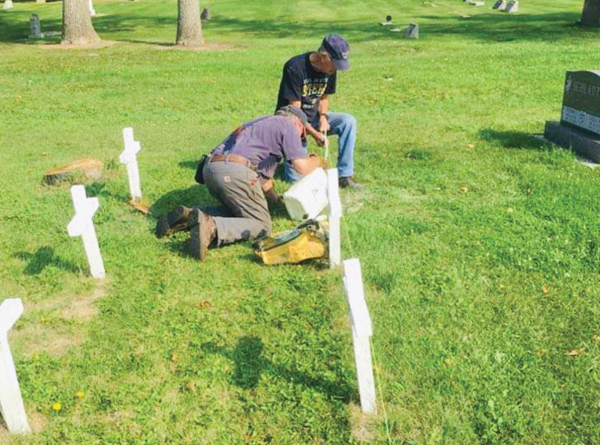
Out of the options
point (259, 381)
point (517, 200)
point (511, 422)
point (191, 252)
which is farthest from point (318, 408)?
point (517, 200)

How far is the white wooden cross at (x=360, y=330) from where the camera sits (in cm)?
317

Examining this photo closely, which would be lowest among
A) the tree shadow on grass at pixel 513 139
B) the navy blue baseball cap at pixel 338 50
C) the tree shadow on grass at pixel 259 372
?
the tree shadow on grass at pixel 259 372

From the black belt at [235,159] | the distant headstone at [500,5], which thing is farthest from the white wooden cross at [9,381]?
A: the distant headstone at [500,5]

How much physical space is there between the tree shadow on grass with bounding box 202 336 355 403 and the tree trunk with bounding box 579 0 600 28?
2047 cm

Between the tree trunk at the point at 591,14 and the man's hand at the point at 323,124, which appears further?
the tree trunk at the point at 591,14

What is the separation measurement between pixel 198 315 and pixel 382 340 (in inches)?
54.2

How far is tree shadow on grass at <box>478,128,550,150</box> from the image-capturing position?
8.44 m

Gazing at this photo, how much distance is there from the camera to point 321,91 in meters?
7.03

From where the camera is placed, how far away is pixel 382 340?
4.29 metres

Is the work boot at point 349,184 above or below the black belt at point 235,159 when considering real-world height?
below

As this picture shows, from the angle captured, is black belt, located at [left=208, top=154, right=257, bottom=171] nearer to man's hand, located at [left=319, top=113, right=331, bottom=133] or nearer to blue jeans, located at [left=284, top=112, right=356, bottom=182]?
blue jeans, located at [left=284, top=112, right=356, bottom=182]

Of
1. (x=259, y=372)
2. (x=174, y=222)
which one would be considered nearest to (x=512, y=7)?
(x=174, y=222)

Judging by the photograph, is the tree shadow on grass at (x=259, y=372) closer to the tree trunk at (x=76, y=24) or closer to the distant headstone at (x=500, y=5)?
the tree trunk at (x=76, y=24)

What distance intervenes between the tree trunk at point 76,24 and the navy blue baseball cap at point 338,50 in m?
16.7
